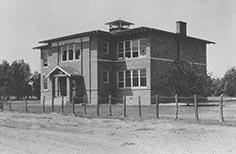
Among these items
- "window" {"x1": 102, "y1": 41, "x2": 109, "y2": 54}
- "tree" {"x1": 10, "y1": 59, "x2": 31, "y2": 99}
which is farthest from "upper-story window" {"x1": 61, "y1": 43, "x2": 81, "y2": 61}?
"tree" {"x1": 10, "y1": 59, "x2": 31, "y2": 99}

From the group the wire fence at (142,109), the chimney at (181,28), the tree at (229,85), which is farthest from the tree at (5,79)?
the chimney at (181,28)

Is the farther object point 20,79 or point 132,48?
point 20,79

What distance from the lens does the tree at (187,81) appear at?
32188 mm

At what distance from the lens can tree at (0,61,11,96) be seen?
70062 mm

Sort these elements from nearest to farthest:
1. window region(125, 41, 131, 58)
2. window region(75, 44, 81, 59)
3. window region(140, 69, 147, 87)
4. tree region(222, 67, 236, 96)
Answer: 1. window region(140, 69, 147, 87)
2. window region(125, 41, 131, 58)
3. window region(75, 44, 81, 59)
4. tree region(222, 67, 236, 96)

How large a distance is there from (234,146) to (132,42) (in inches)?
1058

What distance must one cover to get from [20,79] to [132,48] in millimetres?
42713

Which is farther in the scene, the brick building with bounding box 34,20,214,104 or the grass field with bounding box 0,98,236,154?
the brick building with bounding box 34,20,214,104

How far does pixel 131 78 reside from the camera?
37.3 meters

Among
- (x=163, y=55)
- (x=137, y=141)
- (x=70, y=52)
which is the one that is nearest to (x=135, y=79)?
(x=163, y=55)

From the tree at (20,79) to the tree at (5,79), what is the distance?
82cm

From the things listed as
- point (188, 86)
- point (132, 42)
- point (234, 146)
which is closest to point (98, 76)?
point (132, 42)

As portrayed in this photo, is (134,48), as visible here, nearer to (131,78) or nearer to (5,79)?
(131,78)

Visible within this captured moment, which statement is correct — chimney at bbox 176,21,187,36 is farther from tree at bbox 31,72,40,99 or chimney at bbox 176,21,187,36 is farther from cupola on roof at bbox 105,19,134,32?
tree at bbox 31,72,40,99
